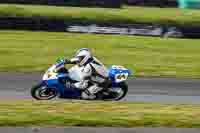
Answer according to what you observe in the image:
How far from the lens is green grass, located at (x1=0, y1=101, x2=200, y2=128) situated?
25.7 ft

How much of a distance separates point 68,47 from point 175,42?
427cm

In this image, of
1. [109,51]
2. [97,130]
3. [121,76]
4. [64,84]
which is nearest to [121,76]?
[121,76]

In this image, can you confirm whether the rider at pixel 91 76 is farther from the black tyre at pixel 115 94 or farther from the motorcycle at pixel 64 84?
the black tyre at pixel 115 94

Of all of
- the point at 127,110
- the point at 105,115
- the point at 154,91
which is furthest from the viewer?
the point at 154,91

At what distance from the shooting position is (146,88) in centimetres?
1530

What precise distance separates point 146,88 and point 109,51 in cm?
694

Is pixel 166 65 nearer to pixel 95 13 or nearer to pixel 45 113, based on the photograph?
pixel 95 13

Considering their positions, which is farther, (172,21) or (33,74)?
(172,21)

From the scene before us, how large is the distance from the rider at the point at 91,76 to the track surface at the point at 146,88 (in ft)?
3.23

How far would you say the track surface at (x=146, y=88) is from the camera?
1397 cm

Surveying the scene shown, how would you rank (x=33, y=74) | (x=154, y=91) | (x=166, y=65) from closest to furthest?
(x=154, y=91), (x=33, y=74), (x=166, y=65)

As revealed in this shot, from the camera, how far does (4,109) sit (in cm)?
856

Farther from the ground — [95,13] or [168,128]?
[95,13]

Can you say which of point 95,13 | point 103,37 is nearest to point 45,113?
point 103,37
